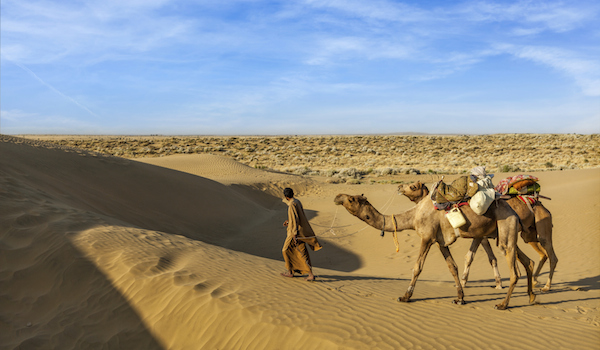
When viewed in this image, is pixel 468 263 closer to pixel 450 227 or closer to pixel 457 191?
pixel 450 227

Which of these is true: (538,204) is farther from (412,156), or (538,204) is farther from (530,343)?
(412,156)

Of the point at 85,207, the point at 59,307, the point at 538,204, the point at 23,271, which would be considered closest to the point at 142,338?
the point at 59,307

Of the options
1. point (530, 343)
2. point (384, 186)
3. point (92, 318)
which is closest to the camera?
point (530, 343)

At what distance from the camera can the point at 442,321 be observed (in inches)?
240

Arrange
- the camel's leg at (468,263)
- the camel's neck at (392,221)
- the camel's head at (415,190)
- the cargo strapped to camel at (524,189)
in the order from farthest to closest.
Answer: the camel's leg at (468,263), the cargo strapped to camel at (524,189), the camel's head at (415,190), the camel's neck at (392,221)

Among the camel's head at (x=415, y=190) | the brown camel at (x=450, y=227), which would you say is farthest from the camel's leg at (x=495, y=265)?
the camel's head at (x=415, y=190)

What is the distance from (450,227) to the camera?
7168mm

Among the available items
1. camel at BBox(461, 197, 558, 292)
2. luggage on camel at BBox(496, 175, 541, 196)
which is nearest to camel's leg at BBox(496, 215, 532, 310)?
camel at BBox(461, 197, 558, 292)

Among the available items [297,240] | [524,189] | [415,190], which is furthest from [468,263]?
[297,240]

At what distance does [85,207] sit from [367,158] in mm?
39115

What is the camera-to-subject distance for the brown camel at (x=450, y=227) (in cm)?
699

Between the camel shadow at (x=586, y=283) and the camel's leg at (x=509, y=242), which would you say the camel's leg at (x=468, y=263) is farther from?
the camel shadow at (x=586, y=283)

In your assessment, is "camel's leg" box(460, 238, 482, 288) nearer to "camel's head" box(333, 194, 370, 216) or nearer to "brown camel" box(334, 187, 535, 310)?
"brown camel" box(334, 187, 535, 310)

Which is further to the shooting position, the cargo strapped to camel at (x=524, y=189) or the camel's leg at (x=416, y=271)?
the cargo strapped to camel at (x=524, y=189)
